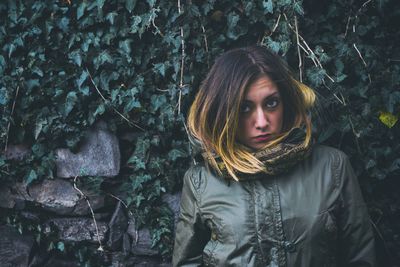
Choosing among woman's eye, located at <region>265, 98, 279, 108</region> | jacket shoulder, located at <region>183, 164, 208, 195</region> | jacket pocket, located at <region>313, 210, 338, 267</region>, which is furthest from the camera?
jacket shoulder, located at <region>183, 164, 208, 195</region>

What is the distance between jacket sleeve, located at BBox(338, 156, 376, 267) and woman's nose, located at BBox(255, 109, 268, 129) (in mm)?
375

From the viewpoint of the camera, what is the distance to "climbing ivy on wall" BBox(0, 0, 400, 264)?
2.68 meters

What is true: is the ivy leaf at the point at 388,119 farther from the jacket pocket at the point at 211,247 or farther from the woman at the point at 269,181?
the jacket pocket at the point at 211,247

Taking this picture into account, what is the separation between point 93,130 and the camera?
3.02m

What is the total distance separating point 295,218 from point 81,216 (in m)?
1.50

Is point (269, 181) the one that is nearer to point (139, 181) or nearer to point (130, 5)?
point (139, 181)

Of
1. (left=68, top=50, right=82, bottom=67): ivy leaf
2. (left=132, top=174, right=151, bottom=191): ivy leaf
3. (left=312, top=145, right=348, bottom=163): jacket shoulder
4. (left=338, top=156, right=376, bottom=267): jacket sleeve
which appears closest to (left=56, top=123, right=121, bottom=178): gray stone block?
(left=132, top=174, right=151, bottom=191): ivy leaf

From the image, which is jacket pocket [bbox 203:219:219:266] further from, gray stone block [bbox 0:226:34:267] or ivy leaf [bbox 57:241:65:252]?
gray stone block [bbox 0:226:34:267]

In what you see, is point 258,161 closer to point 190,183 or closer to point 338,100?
point 190,183

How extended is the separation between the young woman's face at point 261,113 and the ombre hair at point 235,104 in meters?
0.03

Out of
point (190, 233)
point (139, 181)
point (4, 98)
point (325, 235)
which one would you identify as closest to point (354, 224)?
point (325, 235)

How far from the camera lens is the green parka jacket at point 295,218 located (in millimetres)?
2061

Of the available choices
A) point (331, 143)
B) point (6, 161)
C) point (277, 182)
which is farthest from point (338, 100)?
point (6, 161)

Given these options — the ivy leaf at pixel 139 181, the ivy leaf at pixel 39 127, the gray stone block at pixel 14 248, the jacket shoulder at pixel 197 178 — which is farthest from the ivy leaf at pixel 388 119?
the gray stone block at pixel 14 248
